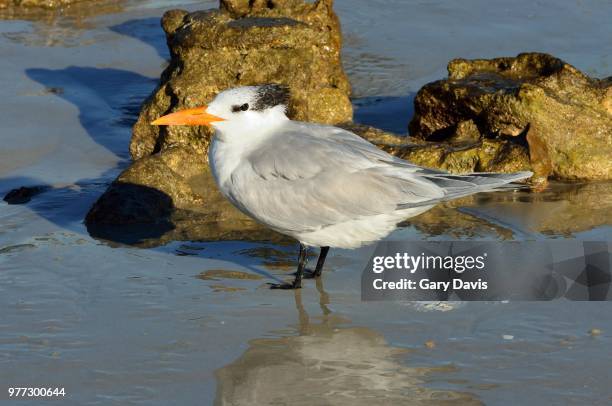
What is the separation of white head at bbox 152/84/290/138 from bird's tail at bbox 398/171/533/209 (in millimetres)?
960

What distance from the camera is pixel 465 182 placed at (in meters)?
5.54

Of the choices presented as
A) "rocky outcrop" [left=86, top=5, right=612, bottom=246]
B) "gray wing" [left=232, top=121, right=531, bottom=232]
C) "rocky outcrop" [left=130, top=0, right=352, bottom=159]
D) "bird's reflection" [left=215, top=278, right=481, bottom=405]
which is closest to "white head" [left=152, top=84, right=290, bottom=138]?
"gray wing" [left=232, top=121, right=531, bottom=232]

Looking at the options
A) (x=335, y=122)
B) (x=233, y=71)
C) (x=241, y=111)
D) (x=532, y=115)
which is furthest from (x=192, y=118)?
(x=532, y=115)

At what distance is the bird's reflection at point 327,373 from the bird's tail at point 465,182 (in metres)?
0.89

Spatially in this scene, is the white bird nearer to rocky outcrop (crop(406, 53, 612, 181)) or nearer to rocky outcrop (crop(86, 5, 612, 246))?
rocky outcrop (crop(86, 5, 612, 246))

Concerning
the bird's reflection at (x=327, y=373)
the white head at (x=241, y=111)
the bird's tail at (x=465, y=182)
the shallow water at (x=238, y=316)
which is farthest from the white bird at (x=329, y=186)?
the bird's reflection at (x=327, y=373)

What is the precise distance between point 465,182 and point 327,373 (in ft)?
4.87

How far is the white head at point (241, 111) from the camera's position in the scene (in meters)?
5.77

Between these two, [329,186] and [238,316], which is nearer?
[238,316]

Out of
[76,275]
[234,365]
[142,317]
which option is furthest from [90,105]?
[234,365]

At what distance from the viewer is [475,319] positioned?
5168 mm

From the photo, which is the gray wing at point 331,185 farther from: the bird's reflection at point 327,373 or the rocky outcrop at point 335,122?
the rocky outcrop at point 335,122

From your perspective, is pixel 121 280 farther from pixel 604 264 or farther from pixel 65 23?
pixel 65 23

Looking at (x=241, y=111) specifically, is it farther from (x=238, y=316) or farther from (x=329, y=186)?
(x=238, y=316)
